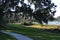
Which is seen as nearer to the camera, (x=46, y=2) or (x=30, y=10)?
(x=30, y=10)

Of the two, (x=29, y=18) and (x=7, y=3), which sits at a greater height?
Result: (x=7, y=3)

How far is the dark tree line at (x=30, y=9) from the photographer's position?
1003 inches

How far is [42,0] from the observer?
27.3 meters

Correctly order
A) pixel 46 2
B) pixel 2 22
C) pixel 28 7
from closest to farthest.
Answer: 1. pixel 2 22
2. pixel 28 7
3. pixel 46 2

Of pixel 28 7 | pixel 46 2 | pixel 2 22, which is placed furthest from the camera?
pixel 46 2

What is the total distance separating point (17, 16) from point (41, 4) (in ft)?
11.5

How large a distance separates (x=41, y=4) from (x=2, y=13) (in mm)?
5349

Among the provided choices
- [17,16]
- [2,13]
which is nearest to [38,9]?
[17,16]

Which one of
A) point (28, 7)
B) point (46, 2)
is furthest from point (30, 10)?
point (46, 2)

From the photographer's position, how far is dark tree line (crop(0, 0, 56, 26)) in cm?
2547

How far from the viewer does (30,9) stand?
26719 mm

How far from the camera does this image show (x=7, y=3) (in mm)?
26000

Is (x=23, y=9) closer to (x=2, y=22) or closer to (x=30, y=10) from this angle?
(x=30, y=10)

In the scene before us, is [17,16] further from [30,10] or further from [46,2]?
[46,2]
